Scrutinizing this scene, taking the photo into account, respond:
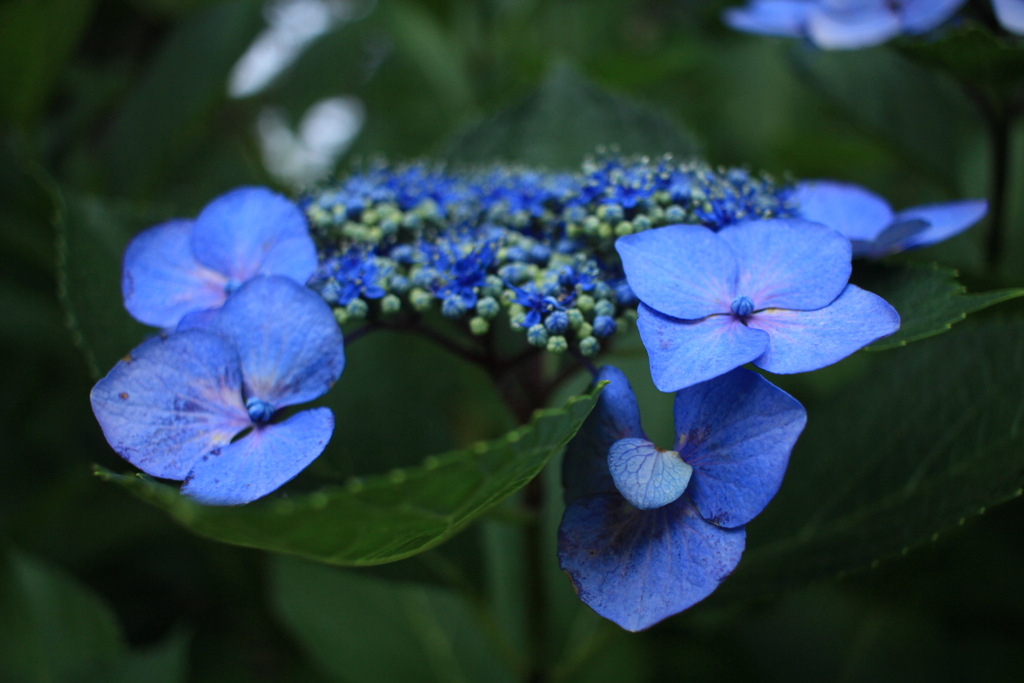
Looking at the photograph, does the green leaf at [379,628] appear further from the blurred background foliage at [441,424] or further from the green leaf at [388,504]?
the green leaf at [388,504]

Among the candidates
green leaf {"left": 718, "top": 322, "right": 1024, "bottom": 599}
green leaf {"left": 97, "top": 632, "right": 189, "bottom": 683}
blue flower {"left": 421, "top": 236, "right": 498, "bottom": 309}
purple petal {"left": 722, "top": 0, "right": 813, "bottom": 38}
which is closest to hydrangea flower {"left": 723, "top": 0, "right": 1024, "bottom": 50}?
purple petal {"left": 722, "top": 0, "right": 813, "bottom": 38}

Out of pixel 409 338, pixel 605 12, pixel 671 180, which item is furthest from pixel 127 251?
pixel 605 12

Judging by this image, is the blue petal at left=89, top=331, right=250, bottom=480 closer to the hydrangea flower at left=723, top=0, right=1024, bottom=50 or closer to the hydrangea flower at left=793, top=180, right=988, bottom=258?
the hydrangea flower at left=793, top=180, right=988, bottom=258

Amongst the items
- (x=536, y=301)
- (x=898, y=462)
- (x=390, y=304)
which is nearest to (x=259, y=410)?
(x=390, y=304)

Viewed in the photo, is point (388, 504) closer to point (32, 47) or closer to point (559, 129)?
point (559, 129)

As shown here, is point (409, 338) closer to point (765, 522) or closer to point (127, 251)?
point (127, 251)
